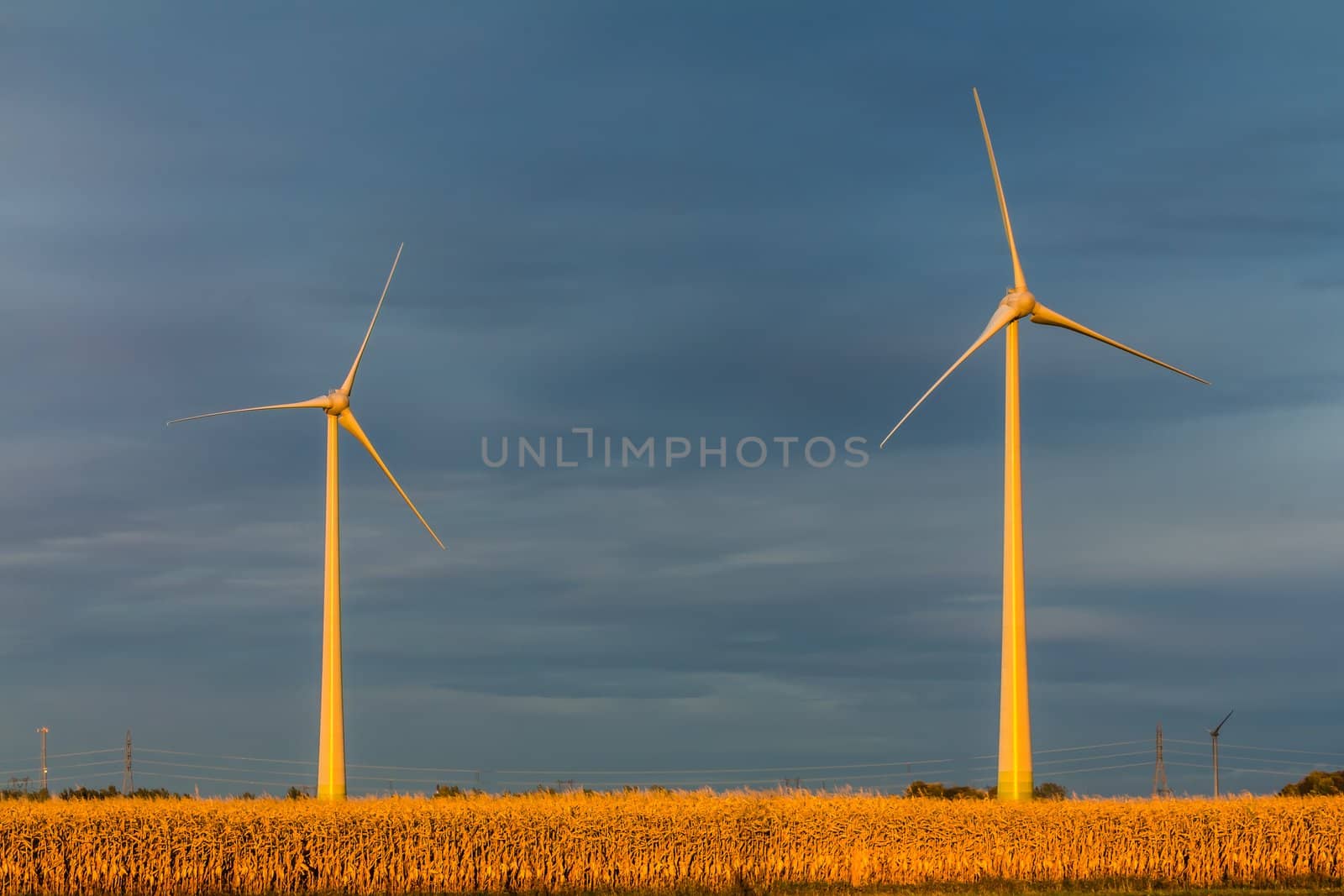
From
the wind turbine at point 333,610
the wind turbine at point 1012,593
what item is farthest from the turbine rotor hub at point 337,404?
the wind turbine at point 1012,593

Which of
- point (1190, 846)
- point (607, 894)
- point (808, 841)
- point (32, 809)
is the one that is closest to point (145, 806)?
point (32, 809)

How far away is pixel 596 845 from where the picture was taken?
49688 millimetres

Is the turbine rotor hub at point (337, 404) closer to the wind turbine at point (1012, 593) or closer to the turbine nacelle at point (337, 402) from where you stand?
the turbine nacelle at point (337, 402)

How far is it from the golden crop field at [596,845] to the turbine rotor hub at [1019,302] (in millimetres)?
17401

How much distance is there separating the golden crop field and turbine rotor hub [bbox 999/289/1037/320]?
17401mm

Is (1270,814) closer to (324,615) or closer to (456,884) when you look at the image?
(456,884)

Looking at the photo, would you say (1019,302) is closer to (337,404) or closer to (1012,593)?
(1012,593)

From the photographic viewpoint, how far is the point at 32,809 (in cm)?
5038

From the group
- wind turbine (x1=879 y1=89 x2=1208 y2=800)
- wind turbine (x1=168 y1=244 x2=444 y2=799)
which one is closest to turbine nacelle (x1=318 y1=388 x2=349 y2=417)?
wind turbine (x1=168 y1=244 x2=444 y2=799)

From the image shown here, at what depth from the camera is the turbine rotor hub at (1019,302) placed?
5838 cm

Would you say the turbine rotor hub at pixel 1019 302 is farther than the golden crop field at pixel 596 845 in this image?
Yes

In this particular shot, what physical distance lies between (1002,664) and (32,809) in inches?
1210

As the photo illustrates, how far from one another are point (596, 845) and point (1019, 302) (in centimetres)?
2435

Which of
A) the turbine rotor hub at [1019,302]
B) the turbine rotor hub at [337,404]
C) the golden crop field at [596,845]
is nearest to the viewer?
the golden crop field at [596,845]
